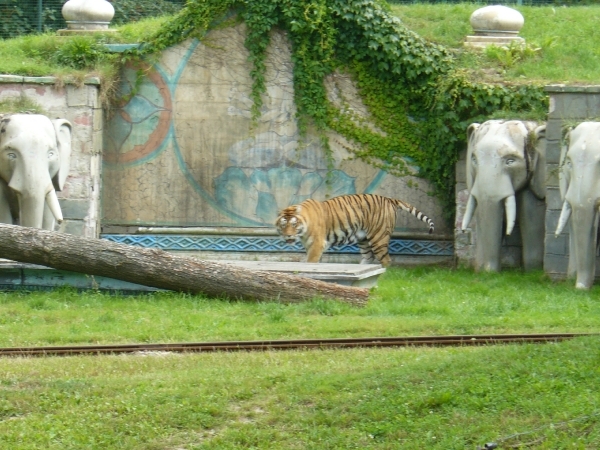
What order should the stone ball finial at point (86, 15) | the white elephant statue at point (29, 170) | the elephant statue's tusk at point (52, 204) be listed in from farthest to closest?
the stone ball finial at point (86, 15) → the elephant statue's tusk at point (52, 204) → the white elephant statue at point (29, 170)

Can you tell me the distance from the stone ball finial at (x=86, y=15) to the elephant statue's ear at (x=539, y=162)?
7.64 metres

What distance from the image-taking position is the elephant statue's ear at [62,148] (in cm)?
1703

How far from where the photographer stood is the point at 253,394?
9219 mm

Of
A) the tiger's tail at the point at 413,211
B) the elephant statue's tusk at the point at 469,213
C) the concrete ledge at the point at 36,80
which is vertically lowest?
the tiger's tail at the point at 413,211

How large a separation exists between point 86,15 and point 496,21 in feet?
21.3

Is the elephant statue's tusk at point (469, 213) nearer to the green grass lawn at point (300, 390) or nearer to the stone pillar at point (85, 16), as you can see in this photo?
the green grass lawn at point (300, 390)

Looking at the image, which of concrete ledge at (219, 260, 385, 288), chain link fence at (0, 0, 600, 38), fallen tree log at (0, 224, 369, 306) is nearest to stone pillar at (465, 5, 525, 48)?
concrete ledge at (219, 260, 385, 288)

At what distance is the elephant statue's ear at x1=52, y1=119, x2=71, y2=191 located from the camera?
1703 cm

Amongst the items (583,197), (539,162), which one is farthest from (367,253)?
(583,197)

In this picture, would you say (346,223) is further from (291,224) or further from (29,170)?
(29,170)

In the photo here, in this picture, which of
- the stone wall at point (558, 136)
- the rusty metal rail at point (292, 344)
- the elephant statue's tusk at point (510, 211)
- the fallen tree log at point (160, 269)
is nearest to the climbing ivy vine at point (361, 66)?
the elephant statue's tusk at point (510, 211)

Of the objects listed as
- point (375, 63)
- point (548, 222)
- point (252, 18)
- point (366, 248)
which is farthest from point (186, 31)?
point (548, 222)

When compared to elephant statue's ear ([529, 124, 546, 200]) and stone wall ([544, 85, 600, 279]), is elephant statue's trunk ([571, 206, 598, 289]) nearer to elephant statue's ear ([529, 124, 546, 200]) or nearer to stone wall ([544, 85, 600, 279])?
stone wall ([544, 85, 600, 279])

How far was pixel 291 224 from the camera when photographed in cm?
1755
